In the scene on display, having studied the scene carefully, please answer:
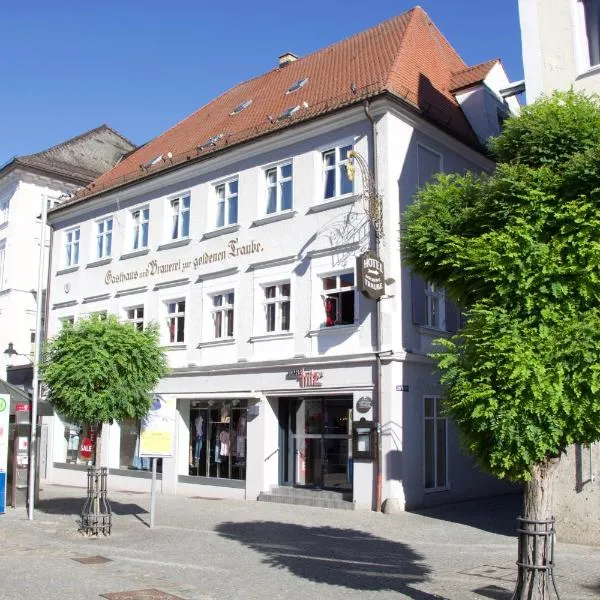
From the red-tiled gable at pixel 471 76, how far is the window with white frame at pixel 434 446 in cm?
973

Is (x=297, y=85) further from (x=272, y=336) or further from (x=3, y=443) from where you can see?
(x=3, y=443)

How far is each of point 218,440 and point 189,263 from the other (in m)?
5.29

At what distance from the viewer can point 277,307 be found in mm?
19906

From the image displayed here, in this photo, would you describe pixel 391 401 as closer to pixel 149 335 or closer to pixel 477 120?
pixel 149 335

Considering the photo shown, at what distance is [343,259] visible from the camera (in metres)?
18.3

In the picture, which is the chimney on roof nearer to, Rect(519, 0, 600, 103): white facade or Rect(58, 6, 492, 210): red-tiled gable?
Rect(58, 6, 492, 210): red-tiled gable

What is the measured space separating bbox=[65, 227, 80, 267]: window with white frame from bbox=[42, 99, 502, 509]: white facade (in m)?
3.88

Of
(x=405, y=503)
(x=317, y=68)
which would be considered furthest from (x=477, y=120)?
(x=405, y=503)

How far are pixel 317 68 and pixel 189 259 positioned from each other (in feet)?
24.6

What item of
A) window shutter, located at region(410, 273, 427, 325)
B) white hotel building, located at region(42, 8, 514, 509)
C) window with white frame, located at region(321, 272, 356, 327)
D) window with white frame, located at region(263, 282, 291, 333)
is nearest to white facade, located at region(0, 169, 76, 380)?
white hotel building, located at region(42, 8, 514, 509)

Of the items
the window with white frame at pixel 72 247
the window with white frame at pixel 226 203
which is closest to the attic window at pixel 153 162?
the window with white frame at pixel 226 203

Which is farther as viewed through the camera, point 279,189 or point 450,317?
point 279,189

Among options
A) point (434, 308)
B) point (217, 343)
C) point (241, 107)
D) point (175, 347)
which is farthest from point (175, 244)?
point (434, 308)

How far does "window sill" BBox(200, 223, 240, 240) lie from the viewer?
21.0m
